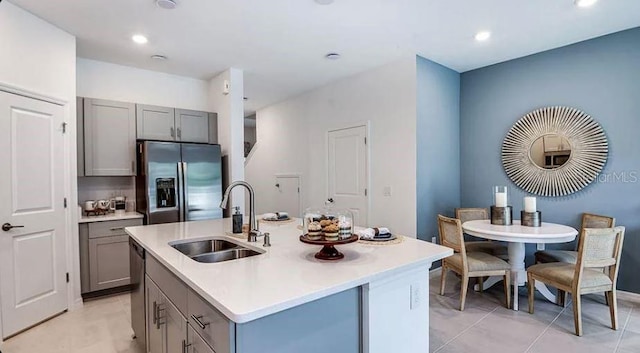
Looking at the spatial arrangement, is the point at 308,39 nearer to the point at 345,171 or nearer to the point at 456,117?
the point at 345,171

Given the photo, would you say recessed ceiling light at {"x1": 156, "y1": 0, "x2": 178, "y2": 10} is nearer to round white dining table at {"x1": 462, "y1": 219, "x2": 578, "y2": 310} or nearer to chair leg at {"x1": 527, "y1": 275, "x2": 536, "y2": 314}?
round white dining table at {"x1": 462, "y1": 219, "x2": 578, "y2": 310}

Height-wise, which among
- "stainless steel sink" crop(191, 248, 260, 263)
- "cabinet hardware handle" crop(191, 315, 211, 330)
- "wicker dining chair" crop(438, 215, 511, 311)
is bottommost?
"wicker dining chair" crop(438, 215, 511, 311)

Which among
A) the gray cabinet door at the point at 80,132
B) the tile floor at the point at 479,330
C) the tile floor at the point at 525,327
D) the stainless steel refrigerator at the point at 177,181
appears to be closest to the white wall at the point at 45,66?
the gray cabinet door at the point at 80,132

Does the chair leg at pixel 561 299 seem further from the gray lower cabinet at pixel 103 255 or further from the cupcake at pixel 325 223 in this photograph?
the gray lower cabinet at pixel 103 255

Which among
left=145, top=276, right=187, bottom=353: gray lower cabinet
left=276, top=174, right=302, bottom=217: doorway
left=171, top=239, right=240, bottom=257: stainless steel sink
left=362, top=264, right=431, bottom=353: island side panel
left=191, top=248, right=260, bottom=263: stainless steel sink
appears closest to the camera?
left=362, top=264, right=431, bottom=353: island side panel

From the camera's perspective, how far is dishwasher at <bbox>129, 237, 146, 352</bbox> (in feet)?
7.23

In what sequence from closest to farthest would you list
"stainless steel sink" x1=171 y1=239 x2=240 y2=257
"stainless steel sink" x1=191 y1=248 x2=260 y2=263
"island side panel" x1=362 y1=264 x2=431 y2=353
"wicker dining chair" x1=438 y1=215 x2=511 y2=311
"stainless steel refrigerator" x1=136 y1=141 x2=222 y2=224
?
1. "island side panel" x1=362 y1=264 x2=431 y2=353
2. "stainless steel sink" x1=191 y1=248 x2=260 y2=263
3. "stainless steel sink" x1=171 y1=239 x2=240 y2=257
4. "wicker dining chair" x1=438 y1=215 x2=511 y2=311
5. "stainless steel refrigerator" x1=136 y1=141 x2=222 y2=224

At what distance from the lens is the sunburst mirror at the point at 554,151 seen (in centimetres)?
342

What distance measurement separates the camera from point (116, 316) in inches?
119

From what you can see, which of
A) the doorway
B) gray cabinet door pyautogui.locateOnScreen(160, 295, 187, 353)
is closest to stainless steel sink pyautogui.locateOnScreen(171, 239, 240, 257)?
gray cabinet door pyautogui.locateOnScreen(160, 295, 187, 353)

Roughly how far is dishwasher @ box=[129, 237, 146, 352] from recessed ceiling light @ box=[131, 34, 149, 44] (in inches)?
80.8

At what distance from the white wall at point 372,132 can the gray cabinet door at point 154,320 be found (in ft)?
9.33

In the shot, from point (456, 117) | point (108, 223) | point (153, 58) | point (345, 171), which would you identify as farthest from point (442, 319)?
point (153, 58)

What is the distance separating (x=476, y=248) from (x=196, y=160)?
340 cm
